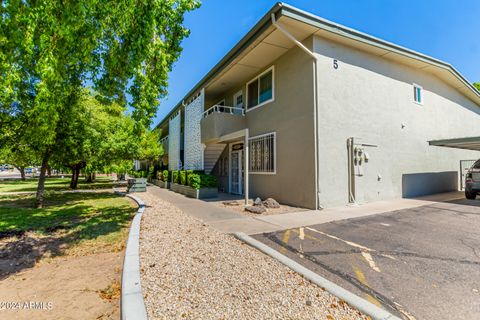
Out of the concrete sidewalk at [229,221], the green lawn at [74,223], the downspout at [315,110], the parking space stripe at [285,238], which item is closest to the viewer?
the parking space stripe at [285,238]

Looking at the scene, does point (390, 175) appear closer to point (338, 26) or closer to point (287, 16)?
point (338, 26)

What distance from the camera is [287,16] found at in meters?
7.56

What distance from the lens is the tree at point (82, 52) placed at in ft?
11.5

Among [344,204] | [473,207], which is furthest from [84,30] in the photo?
[473,207]

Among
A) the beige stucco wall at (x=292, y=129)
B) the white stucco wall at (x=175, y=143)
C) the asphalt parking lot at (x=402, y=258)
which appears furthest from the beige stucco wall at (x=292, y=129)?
the white stucco wall at (x=175, y=143)

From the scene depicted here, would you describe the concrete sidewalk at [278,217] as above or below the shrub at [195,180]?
below

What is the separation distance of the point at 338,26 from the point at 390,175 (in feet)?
21.6

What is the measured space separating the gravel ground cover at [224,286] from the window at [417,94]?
1231 centimetres

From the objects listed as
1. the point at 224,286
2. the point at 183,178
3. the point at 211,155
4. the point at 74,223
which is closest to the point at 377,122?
the point at 211,155

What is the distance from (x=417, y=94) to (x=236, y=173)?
33.7ft

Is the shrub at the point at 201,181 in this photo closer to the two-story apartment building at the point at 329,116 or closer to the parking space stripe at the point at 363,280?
the two-story apartment building at the point at 329,116

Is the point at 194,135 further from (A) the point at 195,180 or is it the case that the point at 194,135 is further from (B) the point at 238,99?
(A) the point at 195,180

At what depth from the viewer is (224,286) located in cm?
299

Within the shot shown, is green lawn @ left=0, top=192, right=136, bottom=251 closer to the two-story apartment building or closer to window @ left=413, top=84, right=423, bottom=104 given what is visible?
the two-story apartment building
